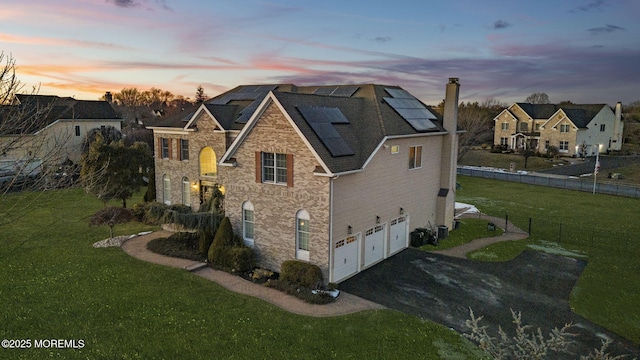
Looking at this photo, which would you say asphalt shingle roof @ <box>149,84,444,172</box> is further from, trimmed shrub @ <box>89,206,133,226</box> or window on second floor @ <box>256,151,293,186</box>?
trimmed shrub @ <box>89,206,133,226</box>

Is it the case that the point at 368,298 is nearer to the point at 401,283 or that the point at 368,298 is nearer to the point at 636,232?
the point at 401,283

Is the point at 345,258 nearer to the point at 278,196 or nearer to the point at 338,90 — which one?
the point at 278,196

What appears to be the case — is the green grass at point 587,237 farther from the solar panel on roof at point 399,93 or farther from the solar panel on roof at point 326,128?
the solar panel on roof at point 399,93

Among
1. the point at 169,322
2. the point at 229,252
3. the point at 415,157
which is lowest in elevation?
the point at 169,322

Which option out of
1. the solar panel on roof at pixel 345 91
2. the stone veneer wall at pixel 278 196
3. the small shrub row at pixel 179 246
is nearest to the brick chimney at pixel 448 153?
the solar panel on roof at pixel 345 91

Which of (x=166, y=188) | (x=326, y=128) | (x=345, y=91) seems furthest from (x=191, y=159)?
(x=326, y=128)

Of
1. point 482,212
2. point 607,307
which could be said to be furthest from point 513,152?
point 607,307

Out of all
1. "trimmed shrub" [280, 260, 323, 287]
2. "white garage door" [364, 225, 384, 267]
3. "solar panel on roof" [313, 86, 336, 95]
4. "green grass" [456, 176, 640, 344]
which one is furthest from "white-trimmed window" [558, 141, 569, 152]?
"trimmed shrub" [280, 260, 323, 287]

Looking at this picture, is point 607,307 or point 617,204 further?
point 617,204
